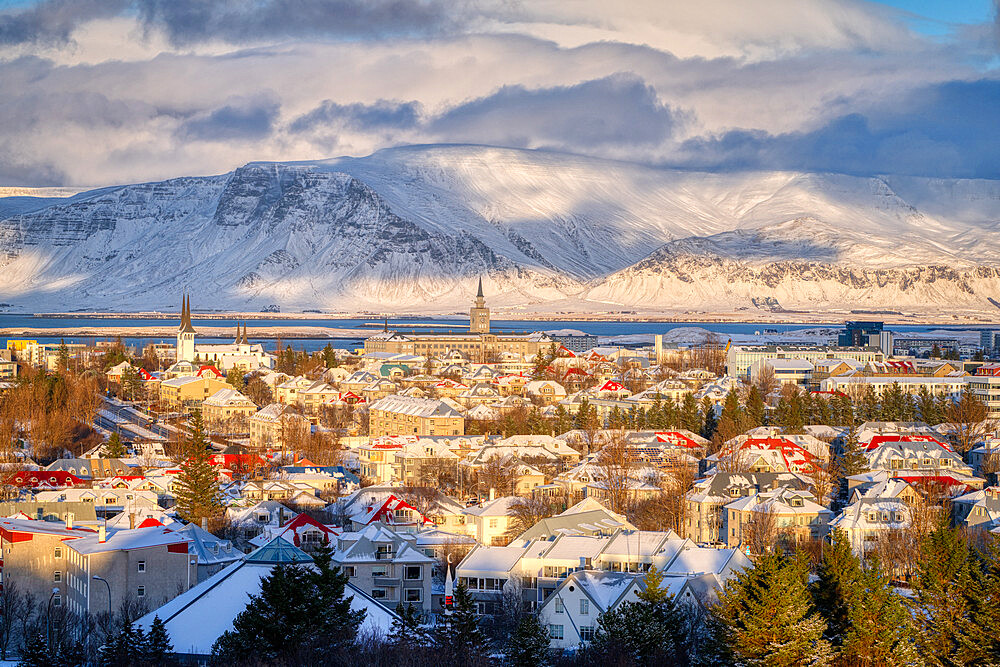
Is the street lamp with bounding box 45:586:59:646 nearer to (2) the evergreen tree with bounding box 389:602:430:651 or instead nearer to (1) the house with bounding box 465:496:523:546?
(2) the evergreen tree with bounding box 389:602:430:651

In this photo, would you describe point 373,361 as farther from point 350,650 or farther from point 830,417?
point 350,650

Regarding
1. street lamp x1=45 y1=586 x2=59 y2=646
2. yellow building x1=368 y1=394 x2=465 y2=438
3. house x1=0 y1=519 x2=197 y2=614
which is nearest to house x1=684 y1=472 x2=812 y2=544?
house x1=0 y1=519 x2=197 y2=614

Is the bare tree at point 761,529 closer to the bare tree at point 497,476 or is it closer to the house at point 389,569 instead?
the bare tree at point 497,476

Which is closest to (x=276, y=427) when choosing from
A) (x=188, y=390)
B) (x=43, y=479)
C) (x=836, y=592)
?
(x=188, y=390)

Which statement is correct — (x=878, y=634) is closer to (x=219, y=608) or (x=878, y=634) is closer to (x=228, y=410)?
(x=219, y=608)

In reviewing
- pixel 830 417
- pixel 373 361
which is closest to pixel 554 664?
pixel 830 417
